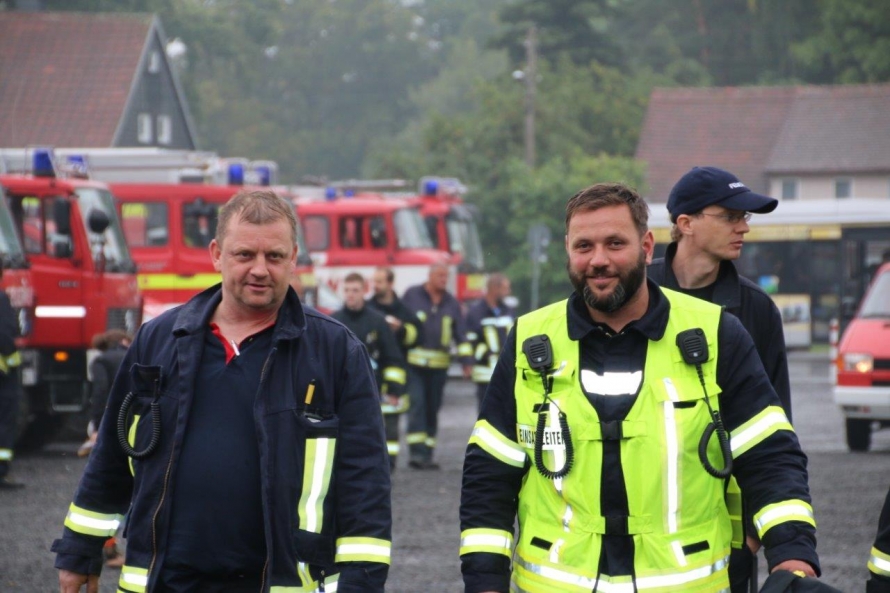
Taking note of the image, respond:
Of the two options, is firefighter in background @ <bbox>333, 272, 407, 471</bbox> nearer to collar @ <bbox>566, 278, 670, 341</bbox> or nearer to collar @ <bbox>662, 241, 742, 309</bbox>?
collar @ <bbox>662, 241, 742, 309</bbox>

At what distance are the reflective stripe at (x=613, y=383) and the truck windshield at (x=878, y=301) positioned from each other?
43.5 feet

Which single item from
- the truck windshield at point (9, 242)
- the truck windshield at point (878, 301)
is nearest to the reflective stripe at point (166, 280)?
the truck windshield at point (9, 242)

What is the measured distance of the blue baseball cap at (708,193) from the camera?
218 inches

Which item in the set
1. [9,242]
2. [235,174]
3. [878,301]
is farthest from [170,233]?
[878,301]

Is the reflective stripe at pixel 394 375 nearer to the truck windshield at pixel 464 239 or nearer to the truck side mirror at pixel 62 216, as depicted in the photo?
the truck side mirror at pixel 62 216

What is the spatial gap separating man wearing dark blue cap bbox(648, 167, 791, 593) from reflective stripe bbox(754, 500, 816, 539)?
4.24 ft

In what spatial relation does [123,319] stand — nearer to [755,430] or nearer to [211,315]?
[211,315]

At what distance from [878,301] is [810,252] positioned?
1917 centimetres

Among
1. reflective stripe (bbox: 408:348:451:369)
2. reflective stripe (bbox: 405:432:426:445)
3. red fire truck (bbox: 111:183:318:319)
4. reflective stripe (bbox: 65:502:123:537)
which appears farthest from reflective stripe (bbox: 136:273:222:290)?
reflective stripe (bbox: 65:502:123:537)

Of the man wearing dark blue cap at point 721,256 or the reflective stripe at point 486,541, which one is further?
the man wearing dark blue cap at point 721,256

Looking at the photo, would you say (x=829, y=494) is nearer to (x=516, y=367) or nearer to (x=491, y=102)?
(x=516, y=367)

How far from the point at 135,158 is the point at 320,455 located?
1711 cm

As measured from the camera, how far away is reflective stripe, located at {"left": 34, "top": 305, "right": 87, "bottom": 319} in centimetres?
1670

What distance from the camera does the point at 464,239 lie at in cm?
3116
